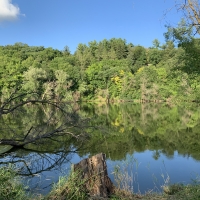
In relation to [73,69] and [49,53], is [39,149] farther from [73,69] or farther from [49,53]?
[49,53]

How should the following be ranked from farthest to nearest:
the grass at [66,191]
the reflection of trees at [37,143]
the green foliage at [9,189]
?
1. the reflection of trees at [37,143]
2. the grass at [66,191]
3. the green foliage at [9,189]

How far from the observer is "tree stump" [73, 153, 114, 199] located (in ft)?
11.6

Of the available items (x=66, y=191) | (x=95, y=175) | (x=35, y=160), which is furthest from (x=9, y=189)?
(x=35, y=160)

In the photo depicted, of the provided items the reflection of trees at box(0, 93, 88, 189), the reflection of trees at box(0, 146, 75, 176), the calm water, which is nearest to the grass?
the calm water

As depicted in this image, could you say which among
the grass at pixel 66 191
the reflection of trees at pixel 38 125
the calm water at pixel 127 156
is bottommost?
the calm water at pixel 127 156

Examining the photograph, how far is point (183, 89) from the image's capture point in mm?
35594

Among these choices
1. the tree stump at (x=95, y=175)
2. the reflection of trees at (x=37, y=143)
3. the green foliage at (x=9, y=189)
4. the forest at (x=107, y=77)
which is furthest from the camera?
the forest at (x=107, y=77)

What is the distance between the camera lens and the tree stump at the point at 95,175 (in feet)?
11.6

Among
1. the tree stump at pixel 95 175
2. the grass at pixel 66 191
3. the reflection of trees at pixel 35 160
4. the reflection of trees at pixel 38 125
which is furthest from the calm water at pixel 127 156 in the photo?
the tree stump at pixel 95 175

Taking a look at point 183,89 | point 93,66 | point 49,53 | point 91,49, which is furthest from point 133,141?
point 91,49

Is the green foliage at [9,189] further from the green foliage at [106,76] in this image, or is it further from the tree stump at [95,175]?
the green foliage at [106,76]

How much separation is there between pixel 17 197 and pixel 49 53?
58.2 meters

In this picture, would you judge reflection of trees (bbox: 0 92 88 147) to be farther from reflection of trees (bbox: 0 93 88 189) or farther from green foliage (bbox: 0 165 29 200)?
green foliage (bbox: 0 165 29 200)

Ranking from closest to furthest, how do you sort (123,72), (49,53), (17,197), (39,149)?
(17,197) → (39,149) → (123,72) → (49,53)
